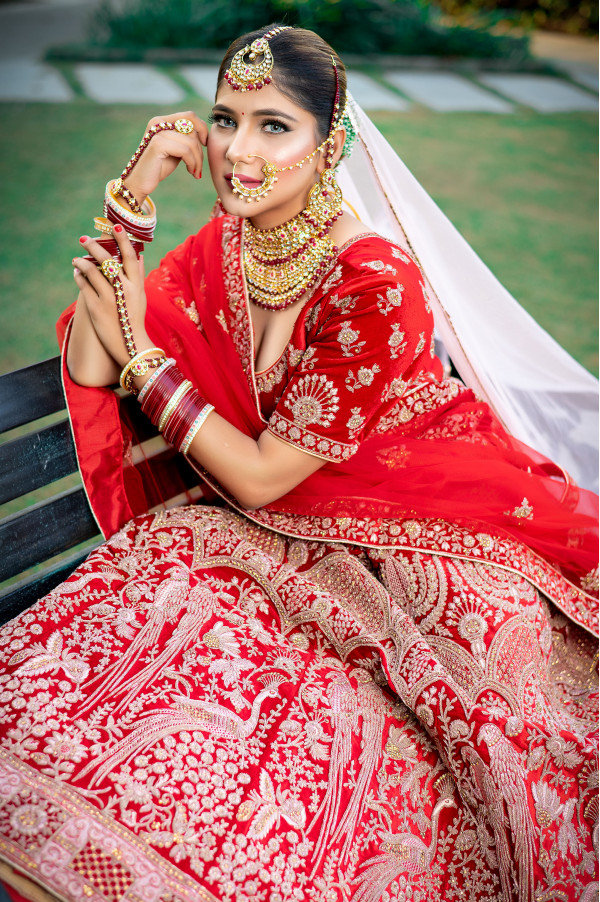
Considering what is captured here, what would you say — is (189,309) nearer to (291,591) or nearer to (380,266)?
(380,266)

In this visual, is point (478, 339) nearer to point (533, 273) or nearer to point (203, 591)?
point (203, 591)

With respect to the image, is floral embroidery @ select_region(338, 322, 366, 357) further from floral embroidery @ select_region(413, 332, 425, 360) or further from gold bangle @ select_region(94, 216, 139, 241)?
gold bangle @ select_region(94, 216, 139, 241)

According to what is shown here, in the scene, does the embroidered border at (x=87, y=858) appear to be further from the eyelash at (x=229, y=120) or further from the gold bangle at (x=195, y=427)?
the eyelash at (x=229, y=120)

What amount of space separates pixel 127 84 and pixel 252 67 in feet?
23.4

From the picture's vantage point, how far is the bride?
1.25 meters

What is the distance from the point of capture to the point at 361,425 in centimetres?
164

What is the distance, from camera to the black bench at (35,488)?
168cm

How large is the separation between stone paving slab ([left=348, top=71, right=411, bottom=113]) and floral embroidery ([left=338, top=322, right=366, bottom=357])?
7031 mm

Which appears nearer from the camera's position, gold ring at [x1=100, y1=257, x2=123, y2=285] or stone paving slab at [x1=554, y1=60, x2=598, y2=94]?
gold ring at [x1=100, y1=257, x2=123, y2=285]

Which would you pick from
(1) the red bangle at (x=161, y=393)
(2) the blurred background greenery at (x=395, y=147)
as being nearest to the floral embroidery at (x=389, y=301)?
(1) the red bangle at (x=161, y=393)

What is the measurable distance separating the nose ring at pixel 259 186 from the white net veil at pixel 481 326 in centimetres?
36

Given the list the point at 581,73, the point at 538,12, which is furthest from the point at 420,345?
the point at 538,12

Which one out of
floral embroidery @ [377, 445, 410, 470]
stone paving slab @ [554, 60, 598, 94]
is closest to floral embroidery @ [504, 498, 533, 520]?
floral embroidery @ [377, 445, 410, 470]

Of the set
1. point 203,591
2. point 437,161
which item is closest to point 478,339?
point 203,591
